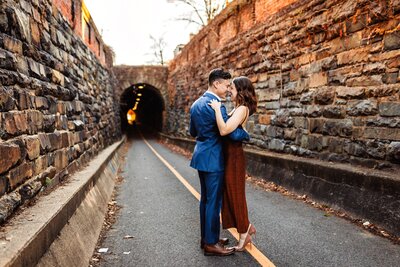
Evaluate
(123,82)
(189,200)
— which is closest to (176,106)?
(123,82)

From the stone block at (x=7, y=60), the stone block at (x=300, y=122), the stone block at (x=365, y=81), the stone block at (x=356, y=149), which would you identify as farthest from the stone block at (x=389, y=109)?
the stone block at (x=7, y=60)

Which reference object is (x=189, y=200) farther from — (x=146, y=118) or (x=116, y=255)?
(x=146, y=118)

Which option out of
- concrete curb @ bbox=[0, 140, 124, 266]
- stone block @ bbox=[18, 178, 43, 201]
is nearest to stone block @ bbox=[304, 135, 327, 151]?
concrete curb @ bbox=[0, 140, 124, 266]

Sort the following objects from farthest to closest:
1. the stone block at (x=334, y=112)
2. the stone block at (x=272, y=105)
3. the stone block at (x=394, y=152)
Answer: the stone block at (x=272, y=105) < the stone block at (x=334, y=112) < the stone block at (x=394, y=152)

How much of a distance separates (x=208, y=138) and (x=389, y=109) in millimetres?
2929

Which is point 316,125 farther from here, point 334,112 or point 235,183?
point 235,183

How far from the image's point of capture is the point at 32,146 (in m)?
3.81

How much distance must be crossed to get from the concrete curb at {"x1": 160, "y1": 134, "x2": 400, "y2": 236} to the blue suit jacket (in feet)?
7.12

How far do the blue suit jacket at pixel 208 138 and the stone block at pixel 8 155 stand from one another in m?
1.79

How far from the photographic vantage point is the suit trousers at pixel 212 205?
150 inches

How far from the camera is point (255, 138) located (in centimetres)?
958

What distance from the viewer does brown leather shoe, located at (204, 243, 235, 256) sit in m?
3.76

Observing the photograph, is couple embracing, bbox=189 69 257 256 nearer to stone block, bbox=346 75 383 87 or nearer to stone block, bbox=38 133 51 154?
stone block, bbox=38 133 51 154

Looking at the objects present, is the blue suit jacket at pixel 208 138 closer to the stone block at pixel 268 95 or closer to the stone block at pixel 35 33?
the stone block at pixel 35 33
